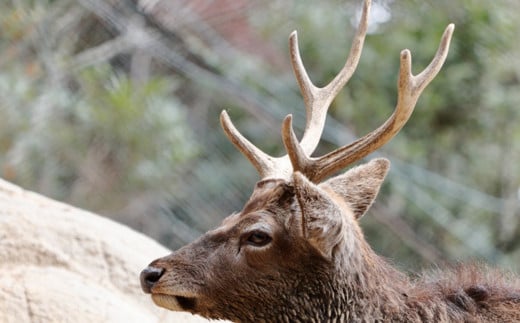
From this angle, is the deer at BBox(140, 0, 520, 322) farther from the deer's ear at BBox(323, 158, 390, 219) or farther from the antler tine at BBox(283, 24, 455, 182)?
the deer's ear at BBox(323, 158, 390, 219)

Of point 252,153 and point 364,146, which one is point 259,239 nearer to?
point 364,146

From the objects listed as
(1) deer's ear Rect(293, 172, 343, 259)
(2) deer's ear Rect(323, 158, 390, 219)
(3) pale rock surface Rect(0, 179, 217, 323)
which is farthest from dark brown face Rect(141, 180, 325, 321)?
(3) pale rock surface Rect(0, 179, 217, 323)

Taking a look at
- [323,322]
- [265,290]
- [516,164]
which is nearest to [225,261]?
[265,290]

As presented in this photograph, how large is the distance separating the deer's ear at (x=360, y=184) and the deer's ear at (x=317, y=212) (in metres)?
0.71

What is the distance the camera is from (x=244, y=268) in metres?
4.20

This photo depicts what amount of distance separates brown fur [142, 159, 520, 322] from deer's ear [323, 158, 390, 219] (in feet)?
1.44

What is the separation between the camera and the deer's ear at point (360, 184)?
4746mm

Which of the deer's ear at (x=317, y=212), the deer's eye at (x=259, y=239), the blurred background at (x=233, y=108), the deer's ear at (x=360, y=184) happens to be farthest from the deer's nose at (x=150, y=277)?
the blurred background at (x=233, y=108)

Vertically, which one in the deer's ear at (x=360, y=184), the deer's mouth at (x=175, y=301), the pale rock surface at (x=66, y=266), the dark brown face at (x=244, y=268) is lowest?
the pale rock surface at (x=66, y=266)

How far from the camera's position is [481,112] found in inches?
498

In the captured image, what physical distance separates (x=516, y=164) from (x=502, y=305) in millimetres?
8560

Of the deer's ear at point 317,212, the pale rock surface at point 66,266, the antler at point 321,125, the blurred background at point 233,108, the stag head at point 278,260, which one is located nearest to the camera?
the deer's ear at point 317,212

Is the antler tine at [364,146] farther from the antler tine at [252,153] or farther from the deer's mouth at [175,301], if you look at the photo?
the deer's mouth at [175,301]

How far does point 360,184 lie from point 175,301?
1116 millimetres
